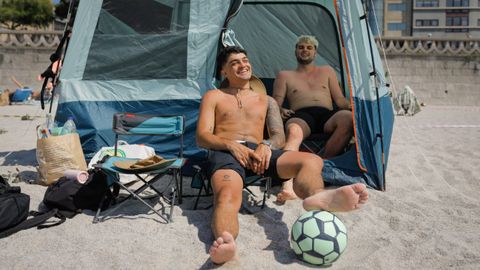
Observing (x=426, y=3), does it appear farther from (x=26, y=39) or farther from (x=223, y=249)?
(x=223, y=249)

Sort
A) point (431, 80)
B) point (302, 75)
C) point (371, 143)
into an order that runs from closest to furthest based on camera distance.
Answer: point (371, 143), point (302, 75), point (431, 80)

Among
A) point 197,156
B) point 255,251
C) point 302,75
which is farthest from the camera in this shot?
point 302,75

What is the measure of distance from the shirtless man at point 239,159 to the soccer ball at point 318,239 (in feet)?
0.45

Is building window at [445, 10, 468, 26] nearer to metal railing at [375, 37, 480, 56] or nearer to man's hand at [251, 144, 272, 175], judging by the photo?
metal railing at [375, 37, 480, 56]

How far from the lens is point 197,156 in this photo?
4.11m

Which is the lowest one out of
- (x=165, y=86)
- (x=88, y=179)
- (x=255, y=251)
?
(x=255, y=251)

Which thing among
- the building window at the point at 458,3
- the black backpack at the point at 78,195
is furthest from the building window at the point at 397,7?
the black backpack at the point at 78,195

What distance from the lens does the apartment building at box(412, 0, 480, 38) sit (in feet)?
134

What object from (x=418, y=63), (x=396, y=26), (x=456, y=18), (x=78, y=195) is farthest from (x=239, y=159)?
(x=456, y=18)

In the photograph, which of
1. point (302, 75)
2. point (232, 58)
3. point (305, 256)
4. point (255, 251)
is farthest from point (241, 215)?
point (302, 75)

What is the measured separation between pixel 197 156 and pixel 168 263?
1.87 metres

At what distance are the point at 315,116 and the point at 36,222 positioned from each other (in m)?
2.61

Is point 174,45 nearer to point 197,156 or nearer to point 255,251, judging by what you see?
point 197,156

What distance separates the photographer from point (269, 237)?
2.66m
